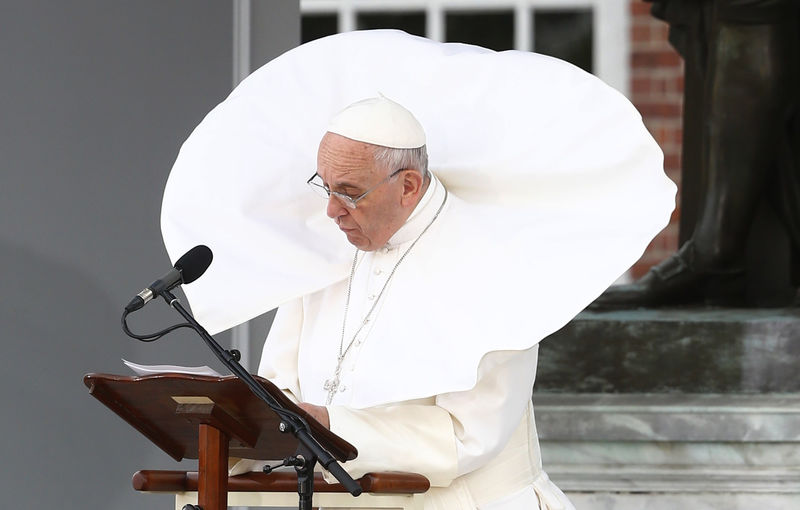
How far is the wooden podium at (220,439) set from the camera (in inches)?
90.8

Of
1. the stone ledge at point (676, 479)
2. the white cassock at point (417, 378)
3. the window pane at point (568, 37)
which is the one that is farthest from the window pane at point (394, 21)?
the white cassock at point (417, 378)

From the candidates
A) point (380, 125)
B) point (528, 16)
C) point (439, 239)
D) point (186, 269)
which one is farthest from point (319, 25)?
point (186, 269)

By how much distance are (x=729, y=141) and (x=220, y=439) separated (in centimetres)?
358

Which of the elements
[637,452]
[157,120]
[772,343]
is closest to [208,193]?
[157,120]

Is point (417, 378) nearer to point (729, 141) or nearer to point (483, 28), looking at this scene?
point (729, 141)

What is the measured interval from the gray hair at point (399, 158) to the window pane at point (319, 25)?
3.04m

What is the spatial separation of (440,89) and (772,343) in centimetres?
281

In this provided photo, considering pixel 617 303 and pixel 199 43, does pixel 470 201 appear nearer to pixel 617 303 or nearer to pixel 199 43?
pixel 199 43

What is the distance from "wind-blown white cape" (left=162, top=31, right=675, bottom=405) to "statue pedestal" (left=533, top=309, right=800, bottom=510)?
Answer: 8.09 ft

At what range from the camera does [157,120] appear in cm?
457

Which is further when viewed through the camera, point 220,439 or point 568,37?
point 568,37

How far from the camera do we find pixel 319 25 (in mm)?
5793

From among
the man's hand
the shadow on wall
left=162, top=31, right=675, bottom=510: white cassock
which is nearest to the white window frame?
the shadow on wall

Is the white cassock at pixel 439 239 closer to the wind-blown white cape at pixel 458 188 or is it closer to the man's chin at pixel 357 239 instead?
the wind-blown white cape at pixel 458 188
